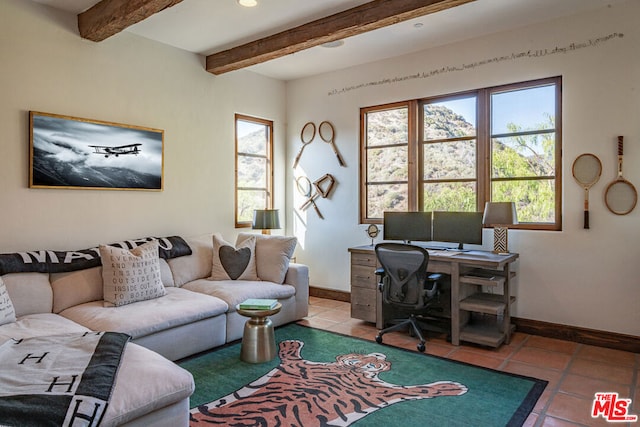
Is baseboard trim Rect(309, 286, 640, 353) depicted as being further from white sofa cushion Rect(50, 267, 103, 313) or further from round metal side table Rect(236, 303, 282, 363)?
white sofa cushion Rect(50, 267, 103, 313)

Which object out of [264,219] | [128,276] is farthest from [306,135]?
[128,276]

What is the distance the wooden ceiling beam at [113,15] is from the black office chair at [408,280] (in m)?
2.51

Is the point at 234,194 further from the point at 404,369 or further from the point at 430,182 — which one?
the point at 404,369

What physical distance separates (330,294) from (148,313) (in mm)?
2679

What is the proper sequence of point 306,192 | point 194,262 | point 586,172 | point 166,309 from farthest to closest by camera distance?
point 306,192 < point 194,262 < point 586,172 < point 166,309

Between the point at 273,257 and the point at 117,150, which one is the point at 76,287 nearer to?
the point at 117,150

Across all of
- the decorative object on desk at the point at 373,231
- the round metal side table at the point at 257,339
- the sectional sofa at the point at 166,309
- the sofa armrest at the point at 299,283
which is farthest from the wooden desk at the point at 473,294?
the round metal side table at the point at 257,339

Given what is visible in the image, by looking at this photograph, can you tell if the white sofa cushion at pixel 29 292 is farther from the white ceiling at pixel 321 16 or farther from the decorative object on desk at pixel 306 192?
the decorative object on desk at pixel 306 192

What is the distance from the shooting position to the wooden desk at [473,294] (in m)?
3.53

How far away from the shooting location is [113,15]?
325 cm

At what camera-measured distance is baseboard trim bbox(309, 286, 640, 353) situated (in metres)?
3.47

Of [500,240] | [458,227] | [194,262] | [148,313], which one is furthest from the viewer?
[194,262]

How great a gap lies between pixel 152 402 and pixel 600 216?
12.0ft

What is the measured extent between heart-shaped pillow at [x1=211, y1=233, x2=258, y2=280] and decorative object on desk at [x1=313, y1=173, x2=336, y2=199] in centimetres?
144
